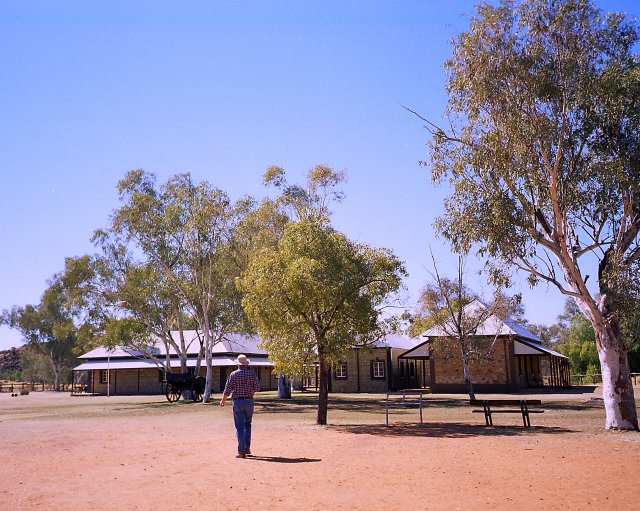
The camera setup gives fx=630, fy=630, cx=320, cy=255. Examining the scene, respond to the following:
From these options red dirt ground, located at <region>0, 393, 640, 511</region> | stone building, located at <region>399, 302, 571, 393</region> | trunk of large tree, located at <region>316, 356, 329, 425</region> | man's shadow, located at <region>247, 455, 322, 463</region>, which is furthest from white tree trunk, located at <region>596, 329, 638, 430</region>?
stone building, located at <region>399, 302, 571, 393</region>

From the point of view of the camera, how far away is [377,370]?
51.1 metres

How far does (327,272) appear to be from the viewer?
1914 centimetres

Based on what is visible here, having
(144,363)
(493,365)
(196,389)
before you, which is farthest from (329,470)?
(144,363)

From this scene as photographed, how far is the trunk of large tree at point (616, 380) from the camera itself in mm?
16547

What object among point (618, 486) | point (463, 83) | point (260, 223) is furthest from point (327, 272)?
point (260, 223)

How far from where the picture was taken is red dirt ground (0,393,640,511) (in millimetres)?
8695

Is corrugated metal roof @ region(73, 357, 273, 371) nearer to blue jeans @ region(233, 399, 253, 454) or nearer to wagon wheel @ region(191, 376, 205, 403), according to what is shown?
wagon wheel @ region(191, 376, 205, 403)

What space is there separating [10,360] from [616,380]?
155 meters

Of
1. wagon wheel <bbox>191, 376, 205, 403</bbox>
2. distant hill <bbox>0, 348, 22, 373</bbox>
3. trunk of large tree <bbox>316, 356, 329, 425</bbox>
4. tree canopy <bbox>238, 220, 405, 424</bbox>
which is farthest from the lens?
distant hill <bbox>0, 348, 22, 373</bbox>

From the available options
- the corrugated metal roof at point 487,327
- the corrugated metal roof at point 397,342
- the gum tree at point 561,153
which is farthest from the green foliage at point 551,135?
the corrugated metal roof at point 397,342

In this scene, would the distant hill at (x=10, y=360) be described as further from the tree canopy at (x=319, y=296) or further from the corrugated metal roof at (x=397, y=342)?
the tree canopy at (x=319, y=296)

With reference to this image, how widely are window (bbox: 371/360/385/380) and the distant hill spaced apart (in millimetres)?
113605

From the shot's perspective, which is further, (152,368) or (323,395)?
(152,368)

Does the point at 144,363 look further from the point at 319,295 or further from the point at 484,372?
the point at 319,295
